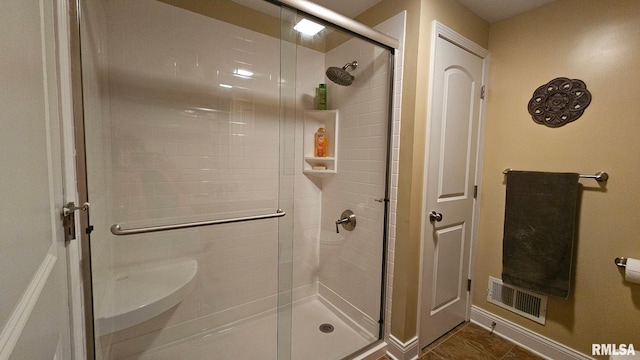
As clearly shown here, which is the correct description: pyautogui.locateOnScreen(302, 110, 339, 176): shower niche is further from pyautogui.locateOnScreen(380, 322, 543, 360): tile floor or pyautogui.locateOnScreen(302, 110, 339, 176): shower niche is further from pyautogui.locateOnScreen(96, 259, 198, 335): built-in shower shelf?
pyautogui.locateOnScreen(380, 322, 543, 360): tile floor

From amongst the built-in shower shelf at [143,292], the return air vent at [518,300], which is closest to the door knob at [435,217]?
the return air vent at [518,300]

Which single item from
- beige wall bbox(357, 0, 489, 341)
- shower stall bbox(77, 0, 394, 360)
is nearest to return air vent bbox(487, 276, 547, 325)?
beige wall bbox(357, 0, 489, 341)

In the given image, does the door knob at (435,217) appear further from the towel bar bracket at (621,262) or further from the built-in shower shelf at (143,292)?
the built-in shower shelf at (143,292)

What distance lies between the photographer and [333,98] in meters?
1.91

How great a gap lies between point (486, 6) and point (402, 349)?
7.31 ft

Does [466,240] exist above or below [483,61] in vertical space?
below

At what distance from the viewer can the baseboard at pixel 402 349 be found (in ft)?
4.92

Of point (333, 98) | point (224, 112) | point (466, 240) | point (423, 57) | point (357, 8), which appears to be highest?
point (357, 8)

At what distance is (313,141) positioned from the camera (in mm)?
1991

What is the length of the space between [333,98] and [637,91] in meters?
1.65

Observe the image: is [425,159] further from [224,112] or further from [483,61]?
[224,112]

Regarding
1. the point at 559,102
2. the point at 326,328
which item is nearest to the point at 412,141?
the point at 559,102

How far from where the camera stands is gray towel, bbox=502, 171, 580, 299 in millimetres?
1438

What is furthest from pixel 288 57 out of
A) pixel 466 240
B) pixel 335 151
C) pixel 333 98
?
pixel 466 240
